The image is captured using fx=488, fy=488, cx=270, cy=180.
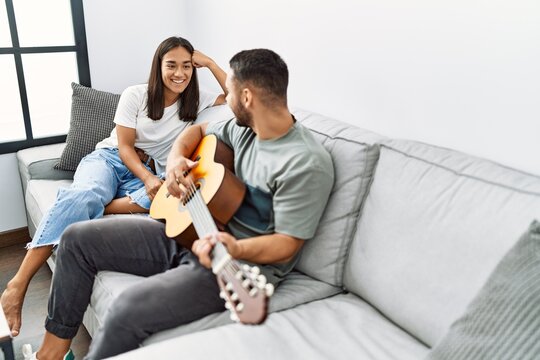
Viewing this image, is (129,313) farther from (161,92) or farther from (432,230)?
(161,92)

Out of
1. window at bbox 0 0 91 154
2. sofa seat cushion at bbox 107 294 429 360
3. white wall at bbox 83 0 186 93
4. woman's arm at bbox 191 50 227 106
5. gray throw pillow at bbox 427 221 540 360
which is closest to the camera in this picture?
gray throw pillow at bbox 427 221 540 360

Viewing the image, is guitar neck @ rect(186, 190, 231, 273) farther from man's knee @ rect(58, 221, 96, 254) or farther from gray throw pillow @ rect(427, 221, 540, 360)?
gray throw pillow @ rect(427, 221, 540, 360)

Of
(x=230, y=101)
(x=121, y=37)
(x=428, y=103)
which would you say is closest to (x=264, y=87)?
(x=230, y=101)

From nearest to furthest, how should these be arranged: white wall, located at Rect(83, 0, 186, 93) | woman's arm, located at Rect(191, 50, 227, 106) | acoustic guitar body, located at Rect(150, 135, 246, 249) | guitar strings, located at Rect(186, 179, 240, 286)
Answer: guitar strings, located at Rect(186, 179, 240, 286) → acoustic guitar body, located at Rect(150, 135, 246, 249) → woman's arm, located at Rect(191, 50, 227, 106) → white wall, located at Rect(83, 0, 186, 93)

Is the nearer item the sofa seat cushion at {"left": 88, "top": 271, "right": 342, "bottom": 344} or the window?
the sofa seat cushion at {"left": 88, "top": 271, "right": 342, "bottom": 344}

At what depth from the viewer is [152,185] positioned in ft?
6.81

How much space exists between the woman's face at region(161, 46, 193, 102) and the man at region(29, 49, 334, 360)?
0.59m

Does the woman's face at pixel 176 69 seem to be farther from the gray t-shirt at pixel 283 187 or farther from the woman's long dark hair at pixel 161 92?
the gray t-shirt at pixel 283 187

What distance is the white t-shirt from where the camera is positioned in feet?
7.45

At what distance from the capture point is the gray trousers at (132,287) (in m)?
1.35

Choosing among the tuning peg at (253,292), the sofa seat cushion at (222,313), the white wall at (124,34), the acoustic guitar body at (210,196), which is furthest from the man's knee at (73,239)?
the white wall at (124,34)

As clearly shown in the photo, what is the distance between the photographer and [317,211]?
Answer: 1.44 m

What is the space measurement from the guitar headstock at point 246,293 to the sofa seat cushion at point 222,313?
0.38 meters

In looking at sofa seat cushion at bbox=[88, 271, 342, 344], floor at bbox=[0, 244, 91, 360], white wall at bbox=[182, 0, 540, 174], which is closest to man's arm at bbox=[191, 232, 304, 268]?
sofa seat cushion at bbox=[88, 271, 342, 344]
